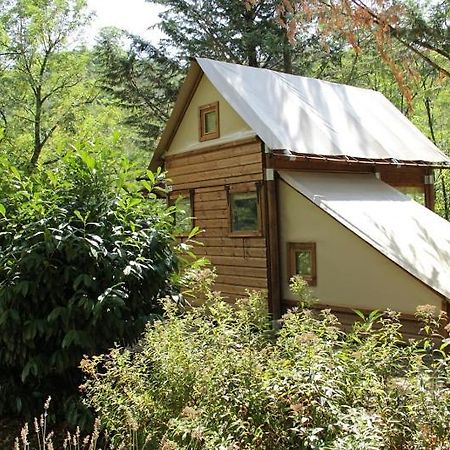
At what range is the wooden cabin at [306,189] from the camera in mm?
6750

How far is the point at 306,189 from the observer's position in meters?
7.57

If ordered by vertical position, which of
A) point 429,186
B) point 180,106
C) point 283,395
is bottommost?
point 283,395

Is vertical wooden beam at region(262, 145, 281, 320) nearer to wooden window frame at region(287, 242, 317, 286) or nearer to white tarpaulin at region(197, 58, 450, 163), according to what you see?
wooden window frame at region(287, 242, 317, 286)

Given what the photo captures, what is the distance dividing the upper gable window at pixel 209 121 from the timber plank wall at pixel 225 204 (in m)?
0.28

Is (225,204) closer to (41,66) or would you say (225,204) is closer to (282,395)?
(282,395)

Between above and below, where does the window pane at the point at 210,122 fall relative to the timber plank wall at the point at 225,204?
above

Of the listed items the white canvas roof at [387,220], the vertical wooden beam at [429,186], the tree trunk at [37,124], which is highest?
the tree trunk at [37,124]

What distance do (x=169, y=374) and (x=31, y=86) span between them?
47.1ft

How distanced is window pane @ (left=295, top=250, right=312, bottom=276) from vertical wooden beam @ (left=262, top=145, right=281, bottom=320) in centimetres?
31

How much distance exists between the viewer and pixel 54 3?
14.9 metres

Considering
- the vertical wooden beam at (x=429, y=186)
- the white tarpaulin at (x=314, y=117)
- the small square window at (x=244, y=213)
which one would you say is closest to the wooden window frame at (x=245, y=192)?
the small square window at (x=244, y=213)

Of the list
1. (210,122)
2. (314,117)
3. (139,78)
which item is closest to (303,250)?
(314,117)

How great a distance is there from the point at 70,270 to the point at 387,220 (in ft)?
15.2

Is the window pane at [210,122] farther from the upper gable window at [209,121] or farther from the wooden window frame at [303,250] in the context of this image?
the wooden window frame at [303,250]
